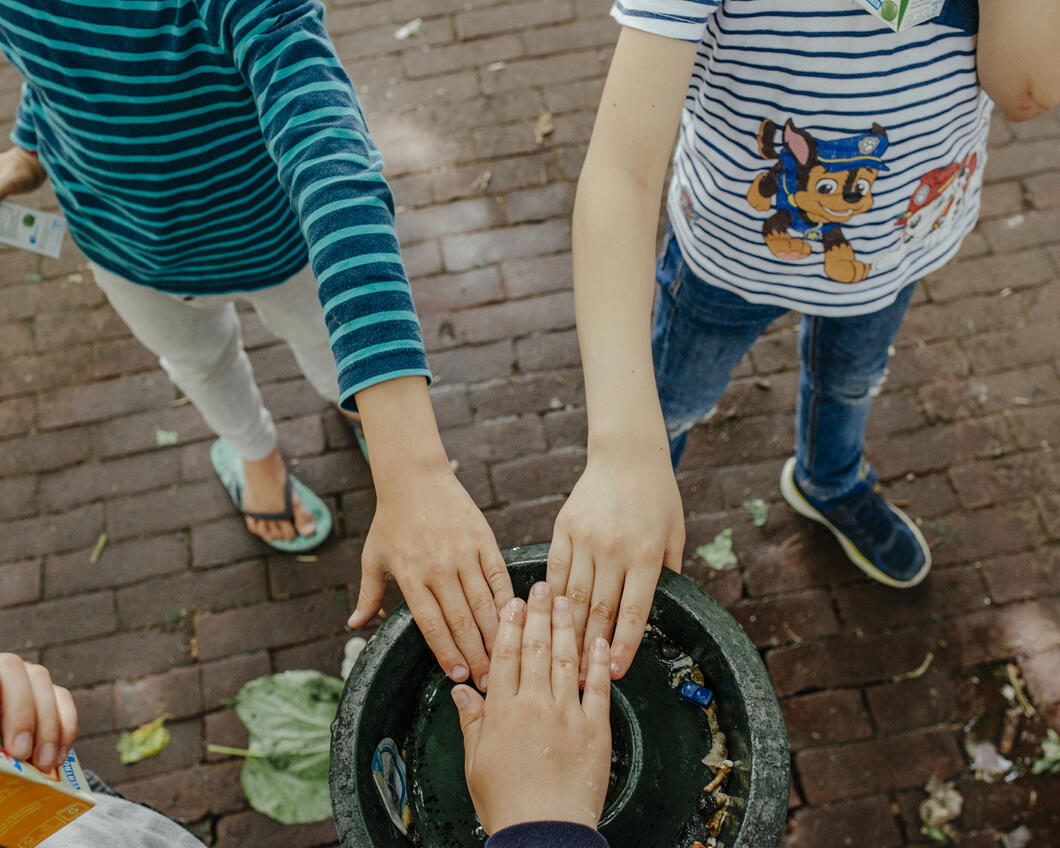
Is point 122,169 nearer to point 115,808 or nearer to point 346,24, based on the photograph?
point 115,808

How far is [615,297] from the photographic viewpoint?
139 cm

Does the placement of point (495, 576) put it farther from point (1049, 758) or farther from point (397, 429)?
point (1049, 758)

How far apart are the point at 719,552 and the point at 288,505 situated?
60.6 inches

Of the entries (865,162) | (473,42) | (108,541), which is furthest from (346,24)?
(865,162)

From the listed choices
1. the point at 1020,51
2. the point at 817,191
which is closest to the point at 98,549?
the point at 817,191

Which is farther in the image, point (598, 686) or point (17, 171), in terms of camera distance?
point (17, 171)

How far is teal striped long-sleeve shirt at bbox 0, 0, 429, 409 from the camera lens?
1.33 m

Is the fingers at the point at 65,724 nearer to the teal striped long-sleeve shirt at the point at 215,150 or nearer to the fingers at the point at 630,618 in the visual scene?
the teal striped long-sleeve shirt at the point at 215,150

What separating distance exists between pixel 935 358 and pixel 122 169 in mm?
2862

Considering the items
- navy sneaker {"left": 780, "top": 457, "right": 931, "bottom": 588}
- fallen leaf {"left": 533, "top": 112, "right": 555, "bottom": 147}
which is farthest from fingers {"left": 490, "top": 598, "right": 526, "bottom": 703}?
fallen leaf {"left": 533, "top": 112, "right": 555, "bottom": 147}

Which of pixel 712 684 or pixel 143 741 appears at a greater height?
pixel 712 684

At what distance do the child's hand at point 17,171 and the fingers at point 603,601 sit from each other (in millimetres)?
1745

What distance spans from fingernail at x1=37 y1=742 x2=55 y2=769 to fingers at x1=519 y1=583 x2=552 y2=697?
732 millimetres

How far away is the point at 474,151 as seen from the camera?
3.90m
